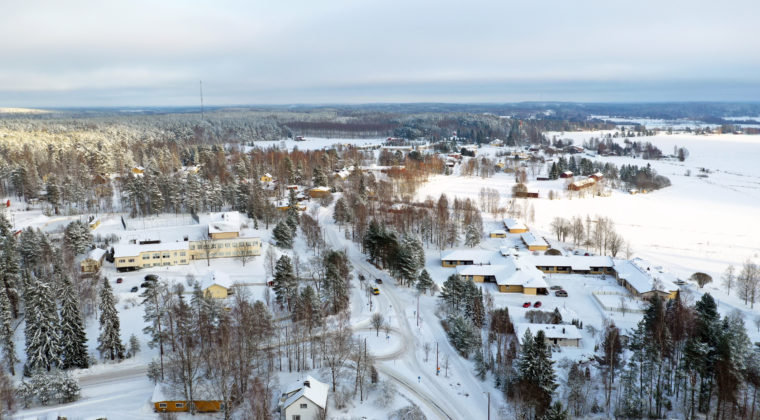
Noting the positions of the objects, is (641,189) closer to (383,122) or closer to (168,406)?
(168,406)

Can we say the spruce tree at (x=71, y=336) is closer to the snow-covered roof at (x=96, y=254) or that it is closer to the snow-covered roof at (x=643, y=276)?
the snow-covered roof at (x=96, y=254)

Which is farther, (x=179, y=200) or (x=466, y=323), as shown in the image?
(x=179, y=200)

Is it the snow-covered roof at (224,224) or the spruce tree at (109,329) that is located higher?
the snow-covered roof at (224,224)

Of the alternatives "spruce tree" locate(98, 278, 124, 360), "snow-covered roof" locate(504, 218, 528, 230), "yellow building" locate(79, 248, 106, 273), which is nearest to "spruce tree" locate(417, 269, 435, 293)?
"snow-covered roof" locate(504, 218, 528, 230)

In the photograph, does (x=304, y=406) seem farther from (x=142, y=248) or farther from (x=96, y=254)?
(x=96, y=254)

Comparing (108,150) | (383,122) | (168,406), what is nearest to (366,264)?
(168,406)

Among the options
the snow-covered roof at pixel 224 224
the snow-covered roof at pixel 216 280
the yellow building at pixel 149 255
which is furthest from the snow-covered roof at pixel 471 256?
the yellow building at pixel 149 255
